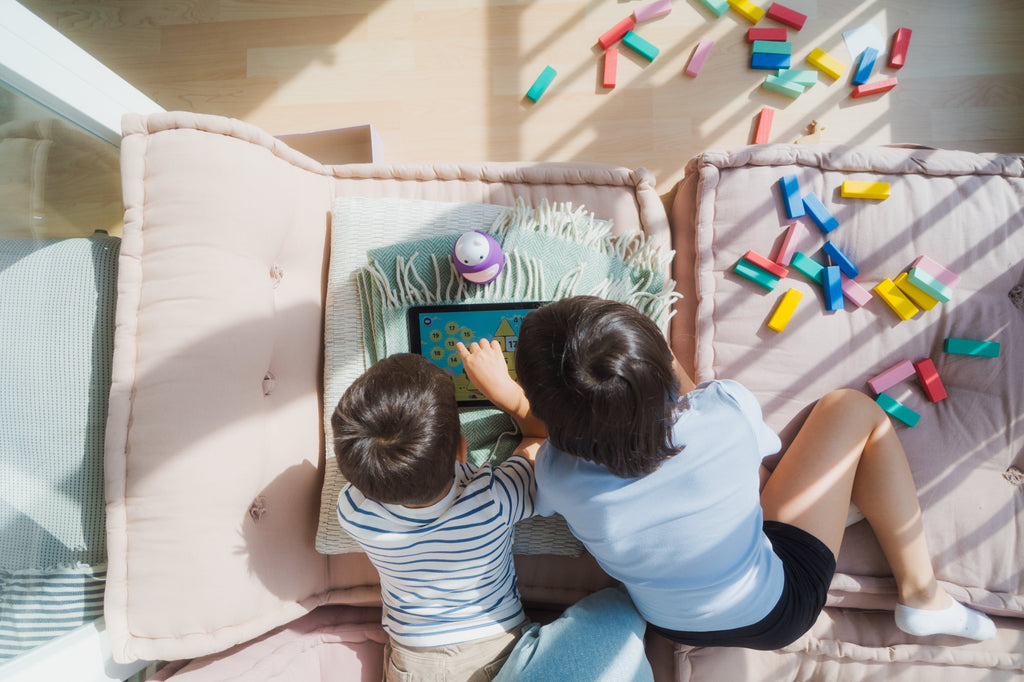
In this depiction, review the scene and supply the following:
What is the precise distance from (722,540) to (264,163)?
3.23 feet

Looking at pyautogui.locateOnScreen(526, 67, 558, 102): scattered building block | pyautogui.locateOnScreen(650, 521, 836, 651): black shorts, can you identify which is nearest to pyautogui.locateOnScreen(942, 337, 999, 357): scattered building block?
pyautogui.locateOnScreen(650, 521, 836, 651): black shorts

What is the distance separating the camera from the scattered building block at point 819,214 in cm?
106

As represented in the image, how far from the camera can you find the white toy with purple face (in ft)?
3.06

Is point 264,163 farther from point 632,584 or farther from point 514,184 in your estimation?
point 632,584

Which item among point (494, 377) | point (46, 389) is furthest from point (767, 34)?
point (46, 389)

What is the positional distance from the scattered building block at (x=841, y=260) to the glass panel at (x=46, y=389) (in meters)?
1.32

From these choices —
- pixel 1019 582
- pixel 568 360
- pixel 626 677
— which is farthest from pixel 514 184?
pixel 1019 582

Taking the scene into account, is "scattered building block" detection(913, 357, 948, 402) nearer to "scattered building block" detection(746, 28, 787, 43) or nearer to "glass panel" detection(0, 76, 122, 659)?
"scattered building block" detection(746, 28, 787, 43)

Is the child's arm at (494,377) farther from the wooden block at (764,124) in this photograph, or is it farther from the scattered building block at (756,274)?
the wooden block at (764,124)

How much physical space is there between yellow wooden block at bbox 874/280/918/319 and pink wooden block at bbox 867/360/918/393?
0.31 feet

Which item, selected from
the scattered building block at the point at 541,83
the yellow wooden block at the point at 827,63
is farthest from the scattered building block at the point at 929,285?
the scattered building block at the point at 541,83

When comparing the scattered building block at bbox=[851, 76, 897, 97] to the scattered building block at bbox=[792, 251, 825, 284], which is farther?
the scattered building block at bbox=[851, 76, 897, 97]

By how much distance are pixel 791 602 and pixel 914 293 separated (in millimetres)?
631

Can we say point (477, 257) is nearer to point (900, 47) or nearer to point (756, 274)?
point (756, 274)
